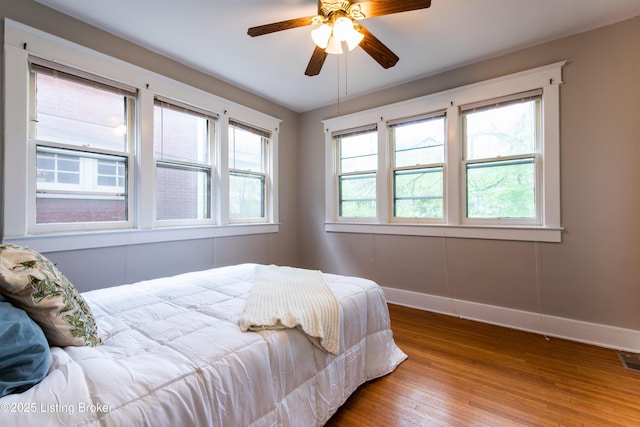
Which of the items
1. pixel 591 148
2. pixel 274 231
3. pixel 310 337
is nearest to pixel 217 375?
pixel 310 337

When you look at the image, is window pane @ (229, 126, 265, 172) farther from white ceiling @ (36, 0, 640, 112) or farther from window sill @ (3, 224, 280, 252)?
window sill @ (3, 224, 280, 252)

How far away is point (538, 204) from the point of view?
263 centimetres

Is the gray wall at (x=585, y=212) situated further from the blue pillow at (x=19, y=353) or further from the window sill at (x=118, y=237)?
the blue pillow at (x=19, y=353)

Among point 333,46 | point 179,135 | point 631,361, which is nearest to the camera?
point 333,46

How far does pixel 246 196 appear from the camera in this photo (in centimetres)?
365

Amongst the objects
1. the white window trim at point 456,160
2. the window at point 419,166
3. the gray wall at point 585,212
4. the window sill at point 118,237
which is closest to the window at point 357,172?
the white window trim at point 456,160

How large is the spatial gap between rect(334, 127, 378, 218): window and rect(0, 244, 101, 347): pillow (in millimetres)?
3046

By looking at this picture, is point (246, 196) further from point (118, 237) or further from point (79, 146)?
point (79, 146)

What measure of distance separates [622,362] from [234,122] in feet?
13.7

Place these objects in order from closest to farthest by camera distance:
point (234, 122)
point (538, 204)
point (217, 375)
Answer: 1. point (217, 375)
2. point (538, 204)
3. point (234, 122)

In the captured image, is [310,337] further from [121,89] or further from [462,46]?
[462,46]

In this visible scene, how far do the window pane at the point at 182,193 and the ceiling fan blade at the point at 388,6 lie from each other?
2280 mm

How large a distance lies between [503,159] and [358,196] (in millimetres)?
1670

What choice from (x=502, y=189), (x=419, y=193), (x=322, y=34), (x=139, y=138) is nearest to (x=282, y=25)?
(x=322, y=34)
